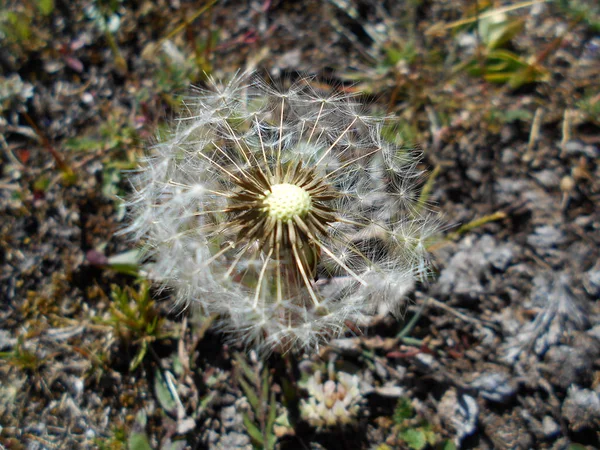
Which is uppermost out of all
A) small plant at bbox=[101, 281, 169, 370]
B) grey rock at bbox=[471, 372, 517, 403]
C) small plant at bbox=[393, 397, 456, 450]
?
small plant at bbox=[101, 281, 169, 370]

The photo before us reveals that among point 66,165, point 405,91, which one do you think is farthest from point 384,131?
point 66,165

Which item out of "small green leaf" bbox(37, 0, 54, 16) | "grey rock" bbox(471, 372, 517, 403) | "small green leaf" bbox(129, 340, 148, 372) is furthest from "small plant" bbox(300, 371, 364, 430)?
"small green leaf" bbox(37, 0, 54, 16)

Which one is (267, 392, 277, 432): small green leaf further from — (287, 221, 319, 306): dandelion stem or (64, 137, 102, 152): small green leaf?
(64, 137, 102, 152): small green leaf

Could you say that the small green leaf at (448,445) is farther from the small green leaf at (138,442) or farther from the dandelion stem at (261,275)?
the small green leaf at (138,442)

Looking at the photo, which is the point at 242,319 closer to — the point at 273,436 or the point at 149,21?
the point at 273,436

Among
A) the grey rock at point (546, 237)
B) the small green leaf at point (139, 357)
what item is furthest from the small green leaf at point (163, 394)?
the grey rock at point (546, 237)
